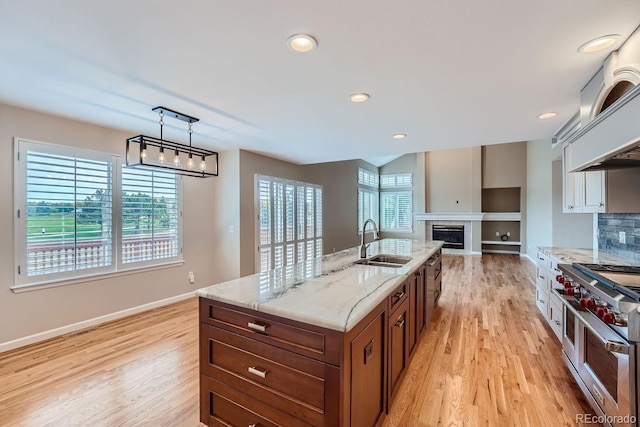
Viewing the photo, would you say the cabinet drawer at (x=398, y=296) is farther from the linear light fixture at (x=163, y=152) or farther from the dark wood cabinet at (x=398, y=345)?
the linear light fixture at (x=163, y=152)

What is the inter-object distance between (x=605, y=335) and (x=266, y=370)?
189 centimetres

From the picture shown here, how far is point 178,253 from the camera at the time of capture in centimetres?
424

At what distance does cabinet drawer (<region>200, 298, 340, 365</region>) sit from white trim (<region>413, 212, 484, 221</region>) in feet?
29.2

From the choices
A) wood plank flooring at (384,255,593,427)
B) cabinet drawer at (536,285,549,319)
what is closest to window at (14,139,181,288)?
wood plank flooring at (384,255,593,427)

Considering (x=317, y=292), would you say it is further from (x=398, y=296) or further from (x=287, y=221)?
(x=287, y=221)

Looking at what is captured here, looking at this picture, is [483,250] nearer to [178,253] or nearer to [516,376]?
[516,376]

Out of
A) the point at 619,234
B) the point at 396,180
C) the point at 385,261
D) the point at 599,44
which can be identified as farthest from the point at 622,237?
the point at 396,180

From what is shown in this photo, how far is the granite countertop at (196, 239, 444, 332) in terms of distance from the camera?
133cm

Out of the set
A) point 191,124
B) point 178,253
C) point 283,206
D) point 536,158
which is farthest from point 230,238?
point 536,158

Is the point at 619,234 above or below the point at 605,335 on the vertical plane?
above

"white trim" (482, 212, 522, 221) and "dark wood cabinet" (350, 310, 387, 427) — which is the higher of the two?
"white trim" (482, 212, 522, 221)

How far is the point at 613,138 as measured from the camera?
5.22ft

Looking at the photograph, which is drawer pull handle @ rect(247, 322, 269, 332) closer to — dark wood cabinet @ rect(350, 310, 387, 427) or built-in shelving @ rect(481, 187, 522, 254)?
dark wood cabinet @ rect(350, 310, 387, 427)

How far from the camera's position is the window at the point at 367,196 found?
8.66 meters
